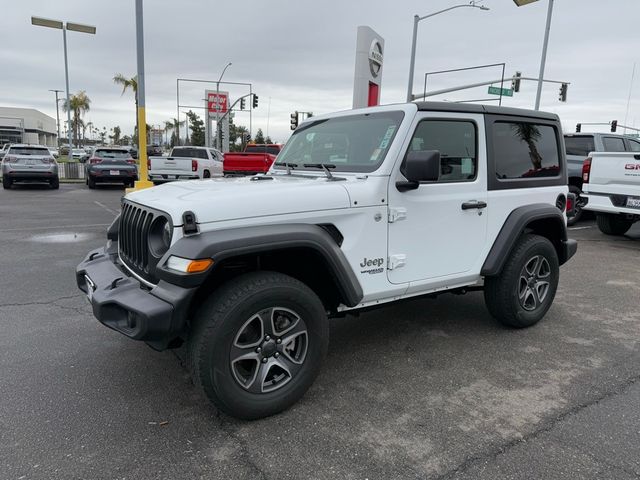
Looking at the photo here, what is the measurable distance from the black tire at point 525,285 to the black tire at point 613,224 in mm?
6277

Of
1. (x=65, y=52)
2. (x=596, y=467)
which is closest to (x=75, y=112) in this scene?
(x=65, y=52)

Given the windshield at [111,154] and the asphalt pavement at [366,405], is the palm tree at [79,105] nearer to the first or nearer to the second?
the windshield at [111,154]

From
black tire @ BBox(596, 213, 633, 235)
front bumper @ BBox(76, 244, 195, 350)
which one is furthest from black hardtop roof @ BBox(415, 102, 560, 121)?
black tire @ BBox(596, 213, 633, 235)

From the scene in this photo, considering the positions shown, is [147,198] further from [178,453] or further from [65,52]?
[65,52]

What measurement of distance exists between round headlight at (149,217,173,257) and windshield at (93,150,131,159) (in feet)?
56.3

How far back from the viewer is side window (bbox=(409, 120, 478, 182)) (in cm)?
358

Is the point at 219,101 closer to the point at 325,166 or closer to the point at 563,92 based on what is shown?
the point at 563,92

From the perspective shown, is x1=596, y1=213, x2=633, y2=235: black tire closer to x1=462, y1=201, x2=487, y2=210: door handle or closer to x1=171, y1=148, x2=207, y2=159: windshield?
x1=462, y1=201, x2=487, y2=210: door handle

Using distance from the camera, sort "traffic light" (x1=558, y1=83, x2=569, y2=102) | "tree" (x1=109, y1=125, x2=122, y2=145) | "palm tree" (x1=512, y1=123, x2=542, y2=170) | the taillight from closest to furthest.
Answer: "palm tree" (x1=512, y1=123, x2=542, y2=170) < the taillight < "traffic light" (x1=558, y1=83, x2=569, y2=102) < "tree" (x1=109, y1=125, x2=122, y2=145)

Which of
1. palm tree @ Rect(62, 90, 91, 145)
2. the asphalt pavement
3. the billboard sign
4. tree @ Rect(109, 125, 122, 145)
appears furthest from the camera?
tree @ Rect(109, 125, 122, 145)

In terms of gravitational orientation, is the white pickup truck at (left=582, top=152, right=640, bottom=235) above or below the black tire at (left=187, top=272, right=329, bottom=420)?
above

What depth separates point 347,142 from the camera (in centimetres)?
378

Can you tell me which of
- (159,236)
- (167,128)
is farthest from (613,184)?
(167,128)

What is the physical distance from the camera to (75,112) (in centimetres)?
6322
